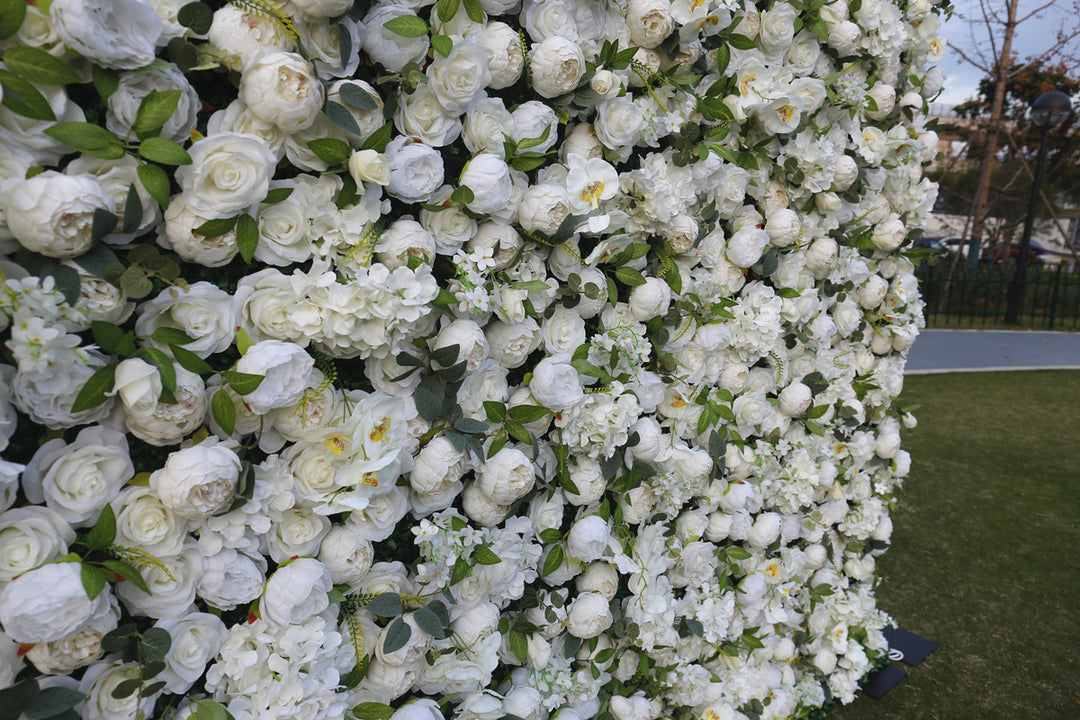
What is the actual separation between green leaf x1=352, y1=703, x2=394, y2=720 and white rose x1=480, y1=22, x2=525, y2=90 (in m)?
1.20

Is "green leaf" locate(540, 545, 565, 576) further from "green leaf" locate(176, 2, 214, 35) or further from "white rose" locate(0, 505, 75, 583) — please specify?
"green leaf" locate(176, 2, 214, 35)

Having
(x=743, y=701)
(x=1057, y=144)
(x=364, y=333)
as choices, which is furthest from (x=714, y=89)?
(x=1057, y=144)

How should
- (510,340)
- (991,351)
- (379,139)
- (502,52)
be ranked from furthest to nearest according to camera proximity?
(991,351) → (510,340) → (502,52) → (379,139)

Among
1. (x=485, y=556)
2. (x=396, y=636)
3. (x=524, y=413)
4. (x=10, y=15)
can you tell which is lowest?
(x=396, y=636)

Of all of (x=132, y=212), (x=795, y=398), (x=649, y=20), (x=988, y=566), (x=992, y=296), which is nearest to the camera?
(x=132, y=212)

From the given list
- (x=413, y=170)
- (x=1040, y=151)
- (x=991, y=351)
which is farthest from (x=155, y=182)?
(x=1040, y=151)

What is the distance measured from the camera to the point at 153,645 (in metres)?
0.91

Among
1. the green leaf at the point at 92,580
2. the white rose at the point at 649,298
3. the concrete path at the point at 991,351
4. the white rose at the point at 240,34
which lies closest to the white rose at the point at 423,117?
the white rose at the point at 240,34

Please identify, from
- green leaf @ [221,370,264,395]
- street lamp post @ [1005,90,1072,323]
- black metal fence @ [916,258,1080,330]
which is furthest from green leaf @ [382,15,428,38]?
black metal fence @ [916,258,1080,330]

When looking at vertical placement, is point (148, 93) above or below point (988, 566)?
above

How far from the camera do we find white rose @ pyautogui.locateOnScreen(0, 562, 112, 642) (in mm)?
773

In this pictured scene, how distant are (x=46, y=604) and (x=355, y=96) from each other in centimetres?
83

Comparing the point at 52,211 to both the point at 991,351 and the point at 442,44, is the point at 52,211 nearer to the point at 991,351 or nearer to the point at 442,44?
the point at 442,44

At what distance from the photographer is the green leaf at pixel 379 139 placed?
1.05 m
